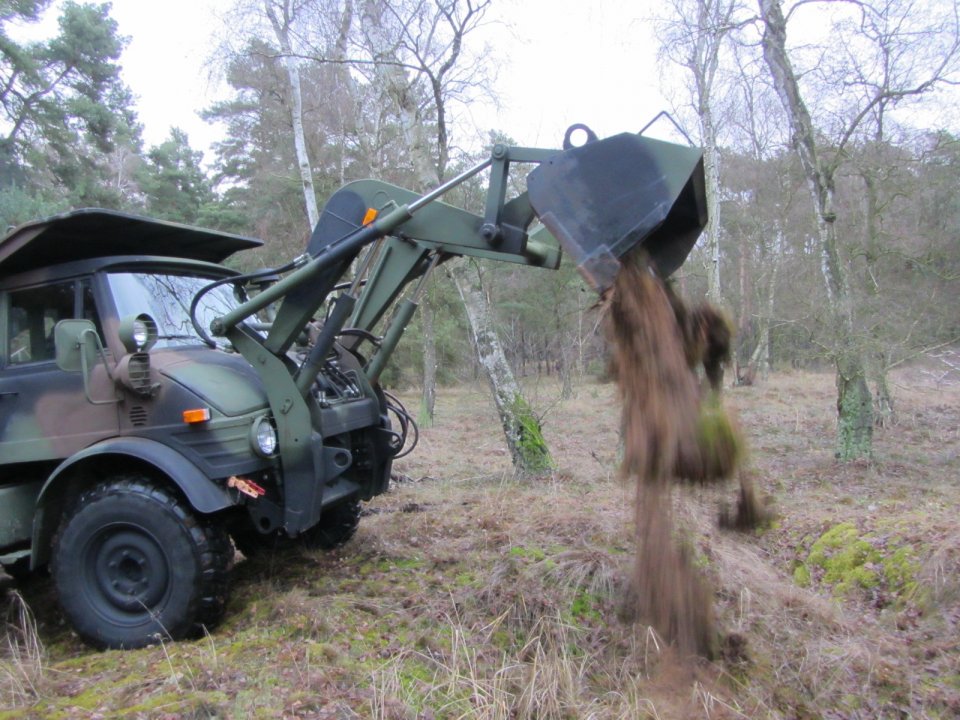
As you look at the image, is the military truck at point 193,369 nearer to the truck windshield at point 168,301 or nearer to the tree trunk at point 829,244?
the truck windshield at point 168,301

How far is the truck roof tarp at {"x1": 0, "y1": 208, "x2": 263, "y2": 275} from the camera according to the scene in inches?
173

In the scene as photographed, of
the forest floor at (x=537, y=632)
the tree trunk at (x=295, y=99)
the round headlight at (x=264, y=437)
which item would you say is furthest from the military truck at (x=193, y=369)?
the tree trunk at (x=295, y=99)

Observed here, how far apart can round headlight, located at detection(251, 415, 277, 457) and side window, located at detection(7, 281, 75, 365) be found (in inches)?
64.5

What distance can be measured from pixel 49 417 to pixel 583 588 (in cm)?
357

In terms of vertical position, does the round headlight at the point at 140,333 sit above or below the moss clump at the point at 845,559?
above

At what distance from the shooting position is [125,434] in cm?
431

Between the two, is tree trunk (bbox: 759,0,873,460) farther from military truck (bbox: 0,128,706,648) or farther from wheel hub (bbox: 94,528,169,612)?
wheel hub (bbox: 94,528,169,612)

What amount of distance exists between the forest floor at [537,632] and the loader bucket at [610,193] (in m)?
0.74

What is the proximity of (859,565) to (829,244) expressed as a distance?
23.3ft

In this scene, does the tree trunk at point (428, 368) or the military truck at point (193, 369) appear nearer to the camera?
the military truck at point (193, 369)

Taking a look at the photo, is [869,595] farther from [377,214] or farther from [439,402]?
[439,402]

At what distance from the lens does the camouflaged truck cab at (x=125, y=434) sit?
4.08 meters

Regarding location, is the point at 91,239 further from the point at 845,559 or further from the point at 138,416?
the point at 845,559

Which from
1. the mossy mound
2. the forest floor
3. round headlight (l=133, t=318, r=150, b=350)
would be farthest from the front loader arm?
the mossy mound
